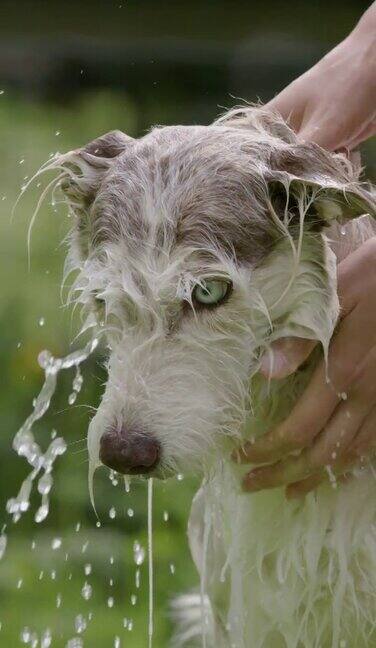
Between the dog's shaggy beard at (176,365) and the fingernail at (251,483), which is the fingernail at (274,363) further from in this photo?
the fingernail at (251,483)

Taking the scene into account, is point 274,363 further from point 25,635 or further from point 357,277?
point 25,635

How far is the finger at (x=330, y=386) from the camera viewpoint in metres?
2.27

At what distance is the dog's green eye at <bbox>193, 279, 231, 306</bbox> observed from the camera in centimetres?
214

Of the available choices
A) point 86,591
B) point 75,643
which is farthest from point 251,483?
point 86,591

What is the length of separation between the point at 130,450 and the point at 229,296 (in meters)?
0.31

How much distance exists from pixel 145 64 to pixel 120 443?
419 centimetres

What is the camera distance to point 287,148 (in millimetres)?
2223

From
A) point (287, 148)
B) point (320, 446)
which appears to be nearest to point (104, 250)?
point (287, 148)

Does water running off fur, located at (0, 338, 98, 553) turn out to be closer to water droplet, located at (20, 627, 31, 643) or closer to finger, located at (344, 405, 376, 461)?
finger, located at (344, 405, 376, 461)

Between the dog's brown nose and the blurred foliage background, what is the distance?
74 centimetres

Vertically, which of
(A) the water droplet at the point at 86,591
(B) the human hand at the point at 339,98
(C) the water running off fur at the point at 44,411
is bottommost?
(A) the water droplet at the point at 86,591

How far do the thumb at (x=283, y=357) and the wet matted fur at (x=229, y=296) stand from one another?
0.02 m

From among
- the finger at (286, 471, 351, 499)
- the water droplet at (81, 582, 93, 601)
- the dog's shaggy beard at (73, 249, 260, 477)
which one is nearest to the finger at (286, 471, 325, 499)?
the finger at (286, 471, 351, 499)

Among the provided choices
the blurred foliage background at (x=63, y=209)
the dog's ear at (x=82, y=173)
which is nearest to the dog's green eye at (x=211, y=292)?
the dog's ear at (x=82, y=173)
